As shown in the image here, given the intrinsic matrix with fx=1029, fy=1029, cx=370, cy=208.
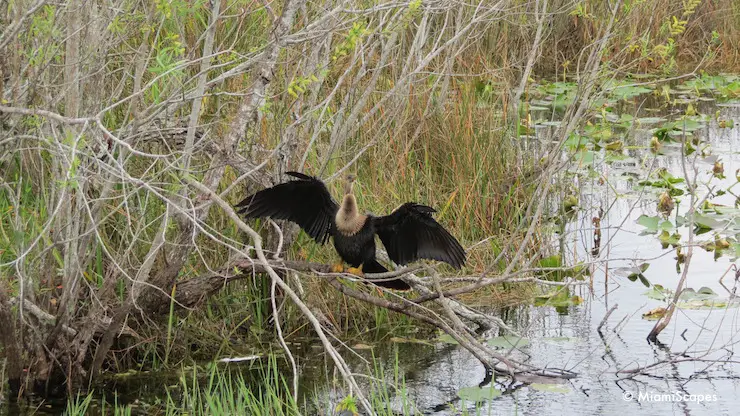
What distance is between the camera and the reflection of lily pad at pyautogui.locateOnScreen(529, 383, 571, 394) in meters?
4.36

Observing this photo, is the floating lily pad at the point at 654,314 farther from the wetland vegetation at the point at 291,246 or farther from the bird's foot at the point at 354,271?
the bird's foot at the point at 354,271

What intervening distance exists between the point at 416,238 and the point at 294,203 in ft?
1.74

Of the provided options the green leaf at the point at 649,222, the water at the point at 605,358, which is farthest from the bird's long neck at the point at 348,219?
the green leaf at the point at 649,222

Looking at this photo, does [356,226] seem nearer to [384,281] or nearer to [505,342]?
[384,281]

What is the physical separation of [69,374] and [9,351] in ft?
0.92

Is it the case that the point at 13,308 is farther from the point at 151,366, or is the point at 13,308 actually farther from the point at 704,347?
the point at 704,347

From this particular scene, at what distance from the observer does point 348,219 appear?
4191mm

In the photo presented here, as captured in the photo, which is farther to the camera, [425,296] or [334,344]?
[334,344]

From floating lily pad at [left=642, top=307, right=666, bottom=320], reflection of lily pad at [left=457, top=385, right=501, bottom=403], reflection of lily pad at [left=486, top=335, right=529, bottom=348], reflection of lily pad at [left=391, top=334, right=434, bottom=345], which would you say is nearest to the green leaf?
floating lily pad at [left=642, top=307, right=666, bottom=320]

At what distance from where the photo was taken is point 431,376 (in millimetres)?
4621

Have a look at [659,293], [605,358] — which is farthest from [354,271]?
[659,293]

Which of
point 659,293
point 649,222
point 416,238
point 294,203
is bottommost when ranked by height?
point 659,293

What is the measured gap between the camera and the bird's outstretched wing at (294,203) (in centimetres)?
422

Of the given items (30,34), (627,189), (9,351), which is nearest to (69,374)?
(9,351)
